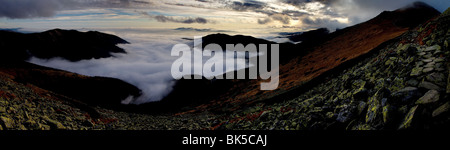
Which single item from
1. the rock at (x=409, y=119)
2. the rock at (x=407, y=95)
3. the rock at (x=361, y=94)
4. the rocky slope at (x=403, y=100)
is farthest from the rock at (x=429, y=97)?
the rock at (x=361, y=94)

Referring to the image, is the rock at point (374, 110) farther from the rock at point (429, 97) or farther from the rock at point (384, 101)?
the rock at point (429, 97)

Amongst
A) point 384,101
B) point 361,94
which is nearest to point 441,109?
point 384,101

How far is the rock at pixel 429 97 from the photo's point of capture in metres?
7.96

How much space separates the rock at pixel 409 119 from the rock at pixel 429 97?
0.44 m

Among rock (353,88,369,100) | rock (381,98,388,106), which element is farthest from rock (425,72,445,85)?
rock (353,88,369,100)

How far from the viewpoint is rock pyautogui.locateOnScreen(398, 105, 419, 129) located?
25.4 ft

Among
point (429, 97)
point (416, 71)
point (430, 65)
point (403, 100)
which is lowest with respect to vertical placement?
point (403, 100)

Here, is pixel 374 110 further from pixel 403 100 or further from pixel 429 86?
pixel 429 86

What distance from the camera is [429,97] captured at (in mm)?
8203

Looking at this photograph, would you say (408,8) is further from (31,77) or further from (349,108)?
(31,77)

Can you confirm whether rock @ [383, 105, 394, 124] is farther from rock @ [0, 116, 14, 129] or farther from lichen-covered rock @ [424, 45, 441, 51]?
rock @ [0, 116, 14, 129]

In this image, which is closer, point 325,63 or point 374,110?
point 374,110

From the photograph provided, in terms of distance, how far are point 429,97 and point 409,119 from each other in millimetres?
1485
